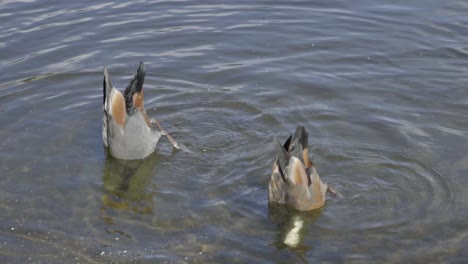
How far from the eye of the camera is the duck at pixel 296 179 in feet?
23.9

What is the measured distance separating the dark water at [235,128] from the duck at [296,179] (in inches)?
5.5

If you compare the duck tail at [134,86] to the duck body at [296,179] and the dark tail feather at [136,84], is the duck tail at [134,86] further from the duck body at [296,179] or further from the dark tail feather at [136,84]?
the duck body at [296,179]

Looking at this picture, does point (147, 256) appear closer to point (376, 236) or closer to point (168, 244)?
point (168, 244)

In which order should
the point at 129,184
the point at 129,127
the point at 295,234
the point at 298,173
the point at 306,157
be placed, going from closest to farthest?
the point at 295,234
the point at 298,173
the point at 306,157
the point at 129,184
the point at 129,127

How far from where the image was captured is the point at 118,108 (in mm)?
8570

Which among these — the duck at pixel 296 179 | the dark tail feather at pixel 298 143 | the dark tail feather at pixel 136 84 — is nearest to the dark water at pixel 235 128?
the duck at pixel 296 179

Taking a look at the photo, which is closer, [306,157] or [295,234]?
[295,234]

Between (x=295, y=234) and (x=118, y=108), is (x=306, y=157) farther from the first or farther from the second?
(x=118, y=108)

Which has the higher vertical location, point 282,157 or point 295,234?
point 282,157

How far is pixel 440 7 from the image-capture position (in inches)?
496

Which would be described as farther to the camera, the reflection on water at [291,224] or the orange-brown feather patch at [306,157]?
Result: the orange-brown feather patch at [306,157]

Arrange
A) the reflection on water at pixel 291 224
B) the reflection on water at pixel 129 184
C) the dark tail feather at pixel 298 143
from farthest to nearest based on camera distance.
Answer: the reflection on water at pixel 129 184 → the dark tail feather at pixel 298 143 → the reflection on water at pixel 291 224

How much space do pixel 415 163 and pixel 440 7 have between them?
17.1ft

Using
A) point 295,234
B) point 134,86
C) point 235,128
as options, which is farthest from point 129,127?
point 295,234
